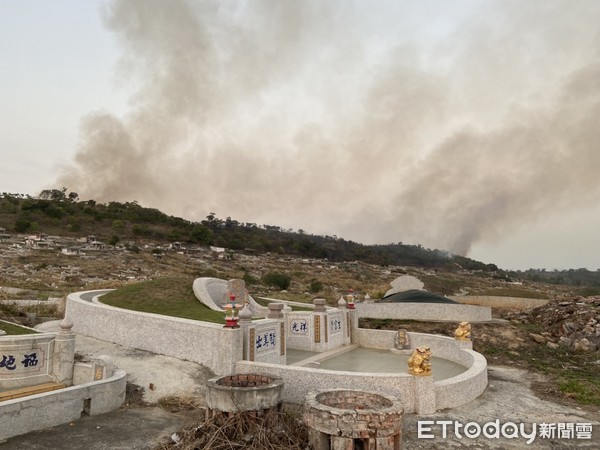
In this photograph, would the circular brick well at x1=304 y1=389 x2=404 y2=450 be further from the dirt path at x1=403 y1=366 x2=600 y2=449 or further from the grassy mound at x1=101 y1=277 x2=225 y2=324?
the grassy mound at x1=101 y1=277 x2=225 y2=324

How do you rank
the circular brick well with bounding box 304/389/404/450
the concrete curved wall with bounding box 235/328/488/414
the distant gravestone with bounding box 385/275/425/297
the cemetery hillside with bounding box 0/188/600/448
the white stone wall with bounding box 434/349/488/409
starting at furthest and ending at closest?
the distant gravestone with bounding box 385/275/425/297
the cemetery hillside with bounding box 0/188/600/448
the white stone wall with bounding box 434/349/488/409
the concrete curved wall with bounding box 235/328/488/414
the circular brick well with bounding box 304/389/404/450

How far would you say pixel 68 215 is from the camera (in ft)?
255

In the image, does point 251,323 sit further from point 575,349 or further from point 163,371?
point 575,349

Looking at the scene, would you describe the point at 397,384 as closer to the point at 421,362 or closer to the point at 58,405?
the point at 421,362

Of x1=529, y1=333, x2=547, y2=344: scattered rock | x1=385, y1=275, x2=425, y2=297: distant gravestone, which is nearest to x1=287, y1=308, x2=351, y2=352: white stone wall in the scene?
x1=529, y1=333, x2=547, y2=344: scattered rock

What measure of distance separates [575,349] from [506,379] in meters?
8.33

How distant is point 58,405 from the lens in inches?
341

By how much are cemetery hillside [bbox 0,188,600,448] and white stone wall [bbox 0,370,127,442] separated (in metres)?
0.67

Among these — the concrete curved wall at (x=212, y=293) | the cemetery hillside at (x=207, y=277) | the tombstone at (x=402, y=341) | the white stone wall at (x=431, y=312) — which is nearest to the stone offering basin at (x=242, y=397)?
the cemetery hillside at (x=207, y=277)

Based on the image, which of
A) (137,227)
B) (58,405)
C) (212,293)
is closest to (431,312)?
(212,293)

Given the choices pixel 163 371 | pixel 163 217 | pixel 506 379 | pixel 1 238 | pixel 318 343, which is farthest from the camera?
pixel 163 217

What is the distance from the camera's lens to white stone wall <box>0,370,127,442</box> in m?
7.92

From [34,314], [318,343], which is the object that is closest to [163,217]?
[34,314]

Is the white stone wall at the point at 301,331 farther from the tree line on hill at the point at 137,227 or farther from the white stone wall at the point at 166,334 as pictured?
the tree line on hill at the point at 137,227
